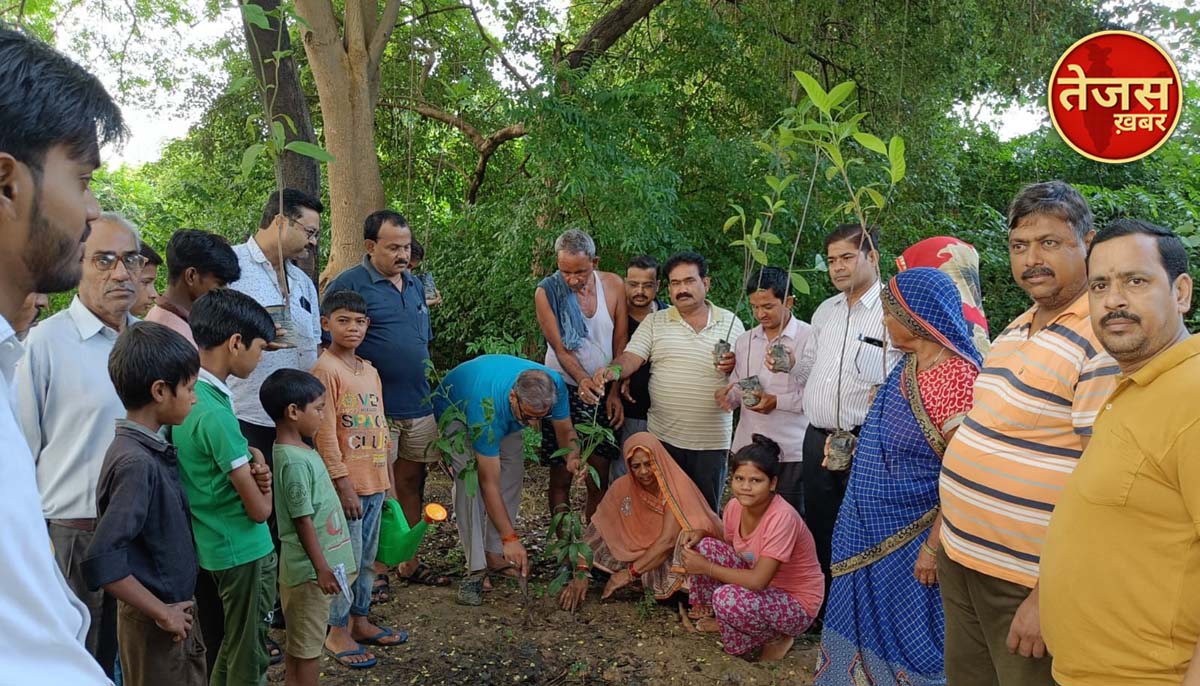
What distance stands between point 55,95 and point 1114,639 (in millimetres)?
1935

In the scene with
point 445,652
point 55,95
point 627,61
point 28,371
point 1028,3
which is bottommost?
Result: point 445,652

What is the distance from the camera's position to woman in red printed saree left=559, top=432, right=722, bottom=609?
12.3 ft

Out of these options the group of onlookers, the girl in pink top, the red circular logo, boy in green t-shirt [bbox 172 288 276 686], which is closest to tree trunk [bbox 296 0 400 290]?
the group of onlookers

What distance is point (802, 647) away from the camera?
3.52 m

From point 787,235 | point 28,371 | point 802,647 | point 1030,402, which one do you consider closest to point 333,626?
point 28,371

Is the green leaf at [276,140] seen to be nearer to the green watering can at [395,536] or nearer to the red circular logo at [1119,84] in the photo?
the green watering can at [395,536]

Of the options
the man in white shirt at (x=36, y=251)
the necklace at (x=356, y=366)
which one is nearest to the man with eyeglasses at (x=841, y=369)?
the necklace at (x=356, y=366)

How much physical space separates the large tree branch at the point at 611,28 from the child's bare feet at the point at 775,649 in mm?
4650

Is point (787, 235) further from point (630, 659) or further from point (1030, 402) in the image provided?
point (1030, 402)

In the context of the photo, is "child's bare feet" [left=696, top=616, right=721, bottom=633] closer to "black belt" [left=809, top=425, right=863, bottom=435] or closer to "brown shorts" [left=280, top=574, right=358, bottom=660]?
"black belt" [left=809, top=425, right=863, bottom=435]

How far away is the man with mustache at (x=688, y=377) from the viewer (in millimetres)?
4027

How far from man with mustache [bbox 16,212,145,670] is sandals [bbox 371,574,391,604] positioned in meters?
1.46

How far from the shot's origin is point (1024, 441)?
199cm

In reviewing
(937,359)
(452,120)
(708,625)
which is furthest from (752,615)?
(452,120)
